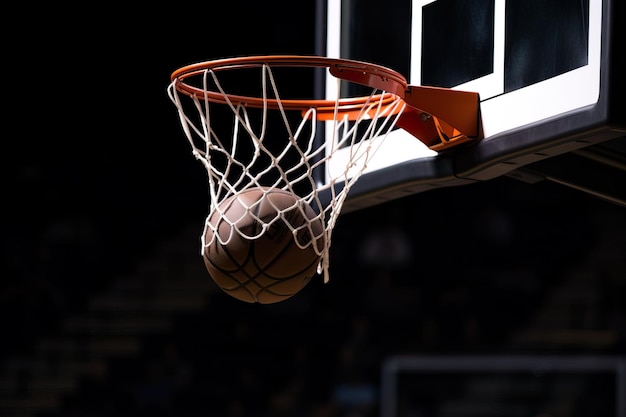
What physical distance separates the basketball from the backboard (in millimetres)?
371

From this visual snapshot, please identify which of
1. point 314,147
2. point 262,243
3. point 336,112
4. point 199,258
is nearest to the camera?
point 262,243

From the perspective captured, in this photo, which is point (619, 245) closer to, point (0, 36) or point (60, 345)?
point (60, 345)

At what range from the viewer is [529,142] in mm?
2076

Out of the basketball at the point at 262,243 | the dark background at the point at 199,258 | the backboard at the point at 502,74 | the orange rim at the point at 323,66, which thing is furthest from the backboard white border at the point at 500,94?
the dark background at the point at 199,258

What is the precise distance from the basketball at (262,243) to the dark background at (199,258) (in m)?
4.52

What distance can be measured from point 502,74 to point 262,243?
2.06 feet

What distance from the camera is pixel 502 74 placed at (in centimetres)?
226

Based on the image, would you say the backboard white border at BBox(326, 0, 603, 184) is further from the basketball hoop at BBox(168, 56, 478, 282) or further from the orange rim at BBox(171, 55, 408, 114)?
the orange rim at BBox(171, 55, 408, 114)

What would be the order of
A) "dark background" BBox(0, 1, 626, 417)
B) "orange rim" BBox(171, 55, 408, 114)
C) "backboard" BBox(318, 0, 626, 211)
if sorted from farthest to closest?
"dark background" BBox(0, 1, 626, 417) → "orange rim" BBox(171, 55, 408, 114) → "backboard" BBox(318, 0, 626, 211)

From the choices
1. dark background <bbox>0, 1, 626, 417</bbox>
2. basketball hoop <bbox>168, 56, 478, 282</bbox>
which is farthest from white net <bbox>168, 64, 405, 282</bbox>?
dark background <bbox>0, 1, 626, 417</bbox>

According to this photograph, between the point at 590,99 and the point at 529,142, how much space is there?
7.8 inches

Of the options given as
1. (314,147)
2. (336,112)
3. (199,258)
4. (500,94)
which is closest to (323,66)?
(336,112)

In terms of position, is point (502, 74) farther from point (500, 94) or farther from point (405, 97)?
point (405, 97)

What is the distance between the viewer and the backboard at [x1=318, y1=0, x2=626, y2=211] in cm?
191
